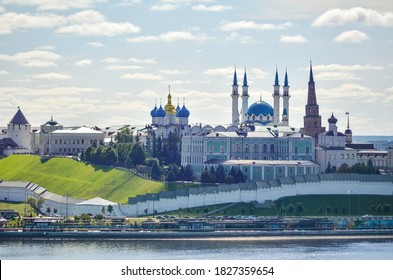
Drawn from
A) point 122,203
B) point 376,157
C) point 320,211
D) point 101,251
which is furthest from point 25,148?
point 101,251

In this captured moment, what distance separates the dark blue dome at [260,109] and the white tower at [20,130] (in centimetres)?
2071

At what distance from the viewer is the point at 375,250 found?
63.1 m

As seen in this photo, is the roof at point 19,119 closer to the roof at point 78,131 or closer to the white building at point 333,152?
the roof at point 78,131

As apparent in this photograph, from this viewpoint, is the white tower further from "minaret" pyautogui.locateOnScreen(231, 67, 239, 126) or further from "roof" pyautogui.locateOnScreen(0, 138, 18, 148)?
"minaret" pyautogui.locateOnScreen(231, 67, 239, 126)

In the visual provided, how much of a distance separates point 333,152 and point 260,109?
1404 centimetres

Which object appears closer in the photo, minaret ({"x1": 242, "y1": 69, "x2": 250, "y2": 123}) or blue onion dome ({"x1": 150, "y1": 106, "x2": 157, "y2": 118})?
minaret ({"x1": 242, "y1": 69, "x2": 250, "y2": 123})

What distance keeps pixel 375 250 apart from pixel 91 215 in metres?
20.2

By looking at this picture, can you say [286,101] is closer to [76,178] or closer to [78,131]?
[78,131]

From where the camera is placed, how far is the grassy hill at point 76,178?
87.4m

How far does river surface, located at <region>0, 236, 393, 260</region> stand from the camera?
5988cm

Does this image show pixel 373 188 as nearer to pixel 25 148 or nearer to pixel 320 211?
pixel 320 211

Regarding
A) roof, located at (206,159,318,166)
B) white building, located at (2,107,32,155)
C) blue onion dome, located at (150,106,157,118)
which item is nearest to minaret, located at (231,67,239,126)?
blue onion dome, located at (150,106,157,118)

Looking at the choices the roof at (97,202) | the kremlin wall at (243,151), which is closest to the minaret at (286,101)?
the kremlin wall at (243,151)

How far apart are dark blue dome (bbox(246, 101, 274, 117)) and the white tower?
815 inches
